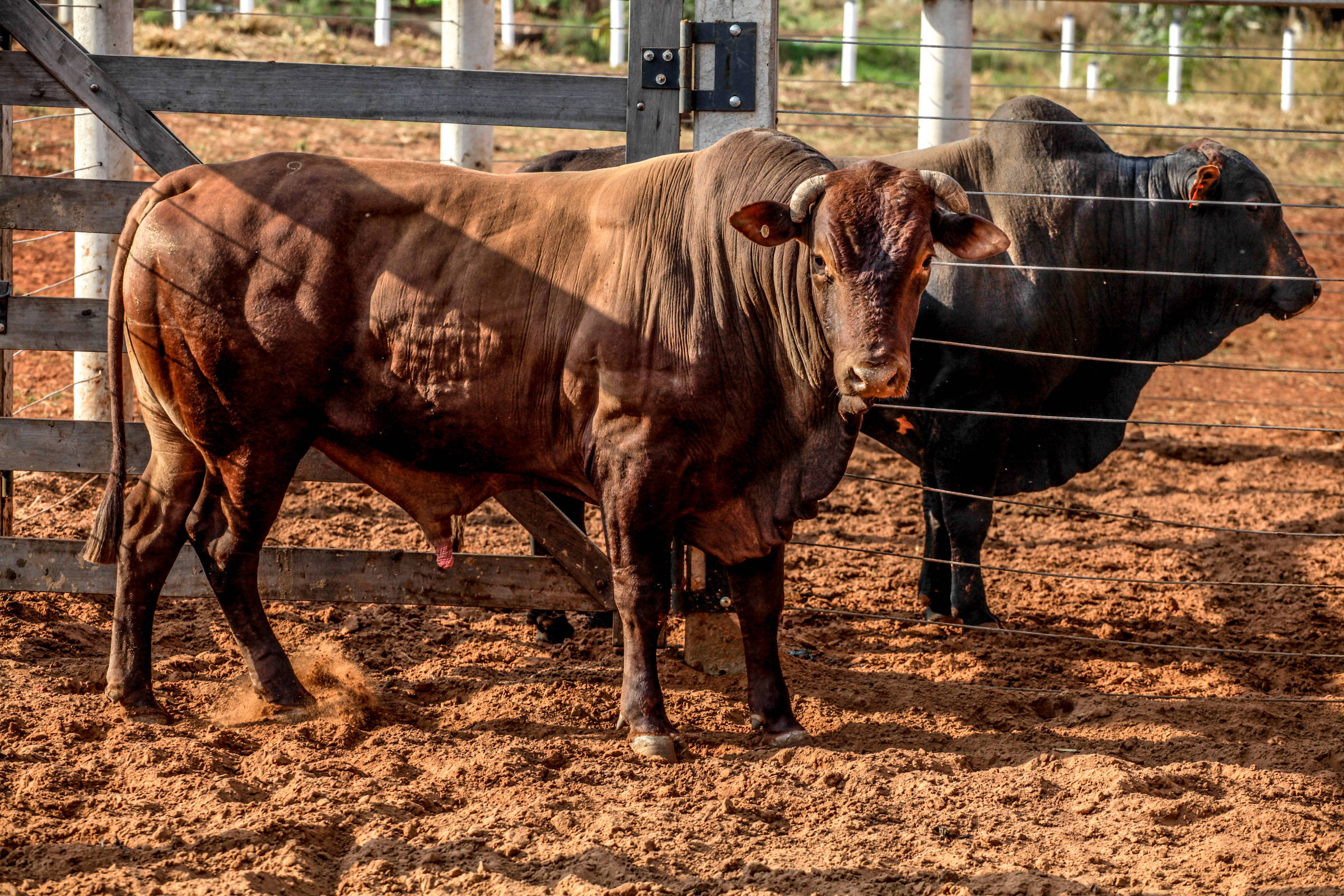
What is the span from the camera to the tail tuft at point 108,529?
4.61 m

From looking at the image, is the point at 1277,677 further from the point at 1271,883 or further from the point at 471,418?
the point at 471,418

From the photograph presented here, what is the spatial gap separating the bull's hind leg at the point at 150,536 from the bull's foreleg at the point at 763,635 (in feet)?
6.74

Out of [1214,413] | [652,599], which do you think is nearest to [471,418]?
[652,599]

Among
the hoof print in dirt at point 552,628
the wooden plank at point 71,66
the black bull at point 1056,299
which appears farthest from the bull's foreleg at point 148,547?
the black bull at point 1056,299

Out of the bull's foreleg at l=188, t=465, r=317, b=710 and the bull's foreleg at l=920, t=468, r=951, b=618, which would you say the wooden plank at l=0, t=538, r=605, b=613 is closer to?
the bull's foreleg at l=188, t=465, r=317, b=710

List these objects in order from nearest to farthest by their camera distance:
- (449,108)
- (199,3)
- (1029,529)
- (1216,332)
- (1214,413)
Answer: (449,108) → (1216,332) → (1029,529) → (1214,413) → (199,3)

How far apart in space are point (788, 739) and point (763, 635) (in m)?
0.38

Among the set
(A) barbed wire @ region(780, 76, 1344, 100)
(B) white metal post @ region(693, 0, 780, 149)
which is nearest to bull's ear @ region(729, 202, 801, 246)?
(B) white metal post @ region(693, 0, 780, 149)

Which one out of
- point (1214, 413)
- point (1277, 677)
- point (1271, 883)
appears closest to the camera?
point (1271, 883)

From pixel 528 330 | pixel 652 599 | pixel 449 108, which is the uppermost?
pixel 449 108

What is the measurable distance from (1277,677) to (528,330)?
335cm

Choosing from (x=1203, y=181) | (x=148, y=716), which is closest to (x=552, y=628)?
(x=148, y=716)

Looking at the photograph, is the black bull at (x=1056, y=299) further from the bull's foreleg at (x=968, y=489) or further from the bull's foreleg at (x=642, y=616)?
the bull's foreleg at (x=642, y=616)

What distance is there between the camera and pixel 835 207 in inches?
151
